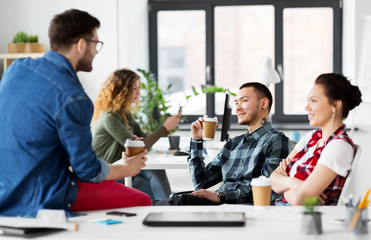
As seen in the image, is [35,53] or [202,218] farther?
[35,53]

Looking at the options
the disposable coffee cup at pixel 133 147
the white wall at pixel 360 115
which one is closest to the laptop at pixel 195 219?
the disposable coffee cup at pixel 133 147

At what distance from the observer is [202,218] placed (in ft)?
5.73

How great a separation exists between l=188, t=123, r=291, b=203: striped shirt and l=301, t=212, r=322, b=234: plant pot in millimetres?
1124

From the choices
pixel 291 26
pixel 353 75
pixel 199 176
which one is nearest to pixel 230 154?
pixel 199 176

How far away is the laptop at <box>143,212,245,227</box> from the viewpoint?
170 centimetres

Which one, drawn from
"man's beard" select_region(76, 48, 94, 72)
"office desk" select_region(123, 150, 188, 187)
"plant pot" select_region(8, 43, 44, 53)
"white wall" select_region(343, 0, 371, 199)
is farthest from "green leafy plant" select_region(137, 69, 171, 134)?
"man's beard" select_region(76, 48, 94, 72)

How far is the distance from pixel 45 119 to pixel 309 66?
4.54 m

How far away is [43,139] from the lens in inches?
73.2

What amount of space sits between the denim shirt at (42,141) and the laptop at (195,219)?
318mm

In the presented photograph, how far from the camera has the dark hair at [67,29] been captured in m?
2.03

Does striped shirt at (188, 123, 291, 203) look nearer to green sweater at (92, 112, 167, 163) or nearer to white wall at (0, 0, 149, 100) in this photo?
green sweater at (92, 112, 167, 163)

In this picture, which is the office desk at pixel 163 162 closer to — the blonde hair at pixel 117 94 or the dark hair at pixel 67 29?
the blonde hair at pixel 117 94

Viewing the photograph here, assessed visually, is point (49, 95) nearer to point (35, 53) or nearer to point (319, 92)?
point (319, 92)

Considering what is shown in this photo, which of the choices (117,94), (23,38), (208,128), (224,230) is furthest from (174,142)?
(224,230)
